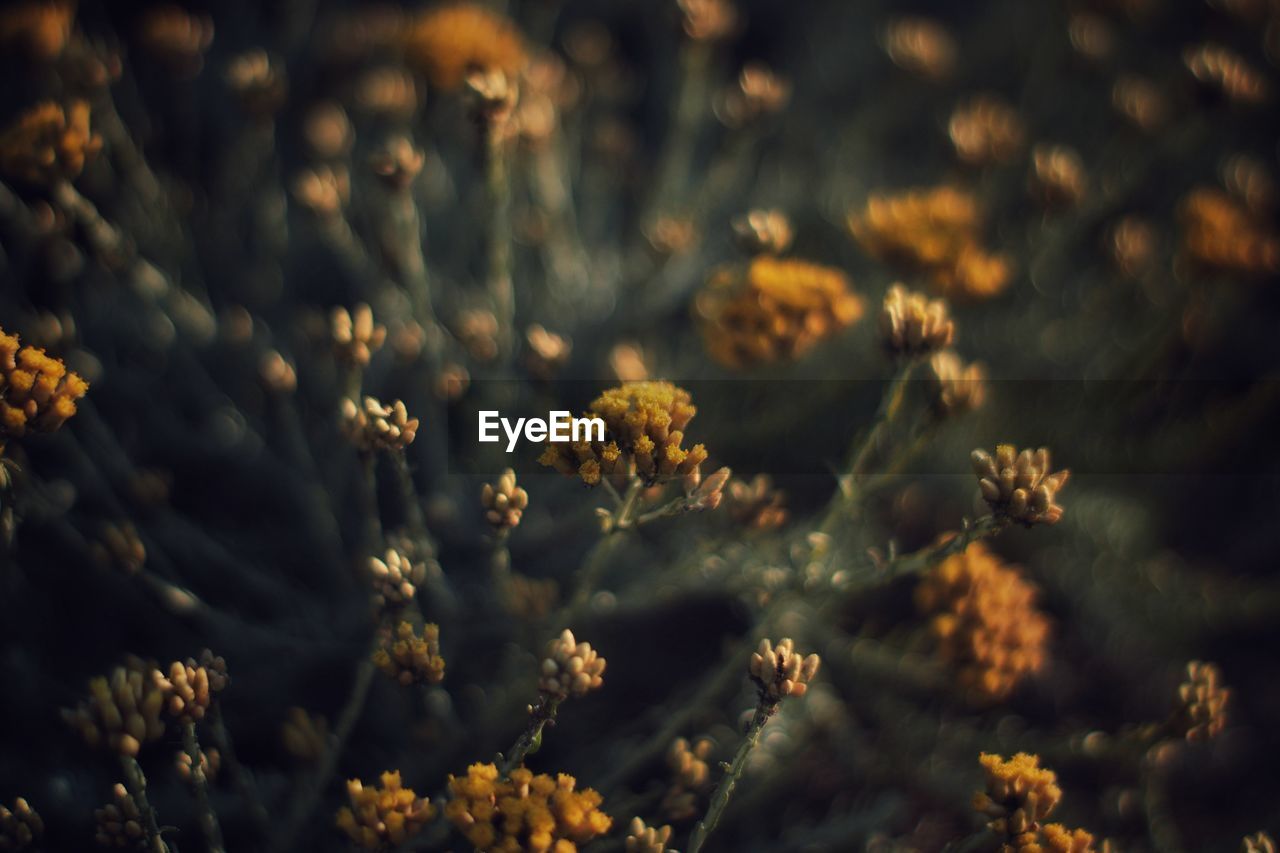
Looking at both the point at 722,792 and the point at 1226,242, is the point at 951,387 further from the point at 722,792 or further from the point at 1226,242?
the point at 1226,242

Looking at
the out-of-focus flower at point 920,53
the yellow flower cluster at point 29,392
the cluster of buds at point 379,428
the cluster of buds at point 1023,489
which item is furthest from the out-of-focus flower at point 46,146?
the out-of-focus flower at point 920,53

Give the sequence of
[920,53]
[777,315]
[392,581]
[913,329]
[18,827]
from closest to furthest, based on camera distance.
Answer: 1. [18,827]
2. [392,581]
3. [913,329]
4. [777,315]
5. [920,53]

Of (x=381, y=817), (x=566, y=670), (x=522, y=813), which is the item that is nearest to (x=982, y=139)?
(x=566, y=670)

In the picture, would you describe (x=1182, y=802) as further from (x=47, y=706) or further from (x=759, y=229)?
(x=47, y=706)

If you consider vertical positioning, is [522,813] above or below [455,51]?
below

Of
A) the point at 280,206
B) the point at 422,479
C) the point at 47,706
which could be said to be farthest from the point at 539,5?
the point at 47,706
